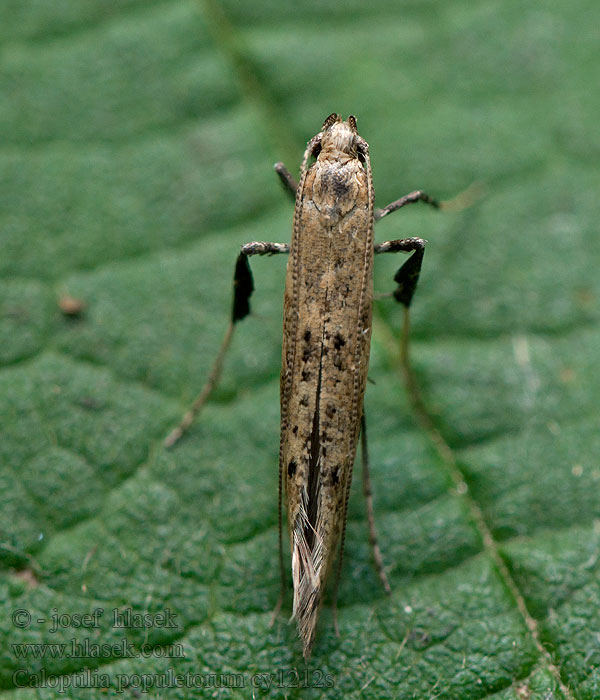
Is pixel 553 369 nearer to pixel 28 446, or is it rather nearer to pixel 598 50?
pixel 598 50

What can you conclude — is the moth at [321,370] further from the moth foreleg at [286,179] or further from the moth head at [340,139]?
the moth foreleg at [286,179]

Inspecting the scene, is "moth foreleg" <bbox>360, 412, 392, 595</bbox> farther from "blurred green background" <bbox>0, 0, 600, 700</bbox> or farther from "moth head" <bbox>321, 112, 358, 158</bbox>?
"moth head" <bbox>321, 112, 358, 158</bbox>

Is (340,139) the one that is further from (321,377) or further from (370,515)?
(370,515)

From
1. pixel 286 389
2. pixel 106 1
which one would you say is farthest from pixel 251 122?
pixel 286 389

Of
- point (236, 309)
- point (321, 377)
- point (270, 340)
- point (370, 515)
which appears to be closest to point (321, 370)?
point (321, 377)

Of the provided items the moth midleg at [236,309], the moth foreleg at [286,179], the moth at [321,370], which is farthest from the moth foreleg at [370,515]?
the moth foreleg at [286,179]

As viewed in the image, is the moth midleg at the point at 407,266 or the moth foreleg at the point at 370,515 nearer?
the moth midleg at the point at 407,266
